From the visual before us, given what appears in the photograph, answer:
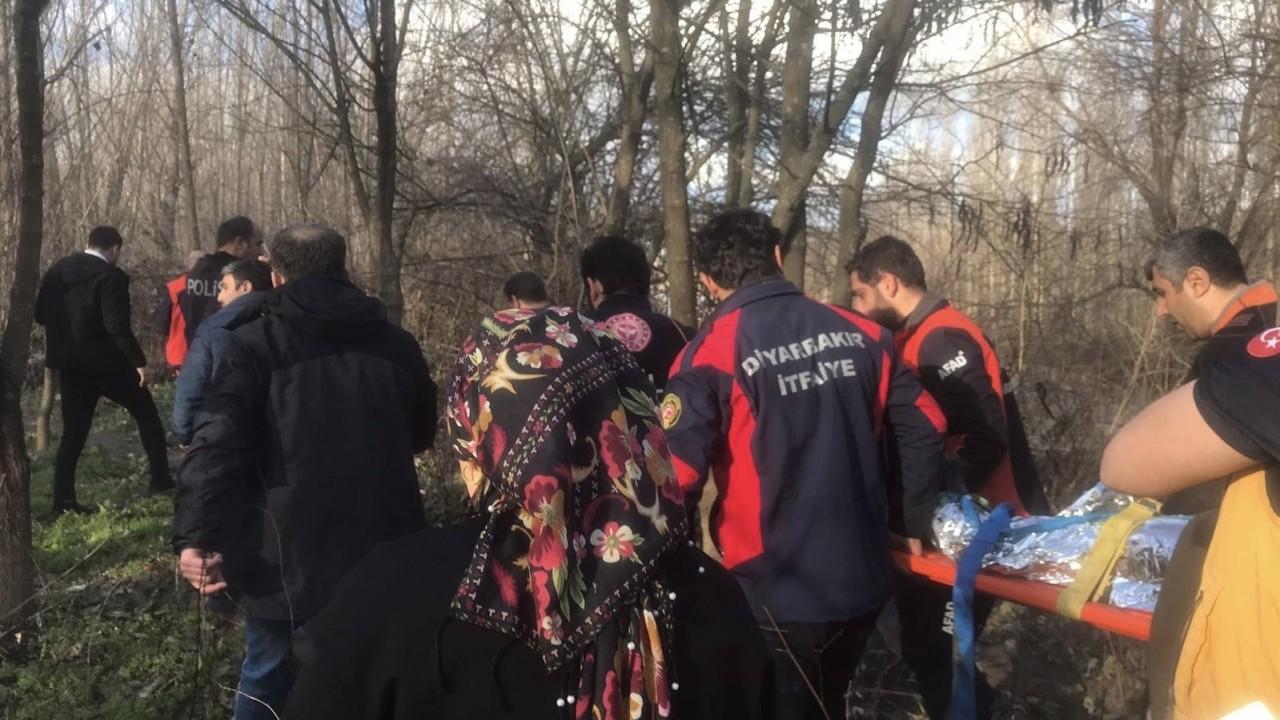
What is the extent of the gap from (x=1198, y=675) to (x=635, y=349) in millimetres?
2654

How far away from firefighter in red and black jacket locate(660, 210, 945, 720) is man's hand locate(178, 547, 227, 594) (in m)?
1.34

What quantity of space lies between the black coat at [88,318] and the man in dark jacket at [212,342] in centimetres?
240

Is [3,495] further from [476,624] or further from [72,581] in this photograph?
[476,624]

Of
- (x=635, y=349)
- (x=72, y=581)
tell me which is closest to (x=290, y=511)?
(x=635, y=349)

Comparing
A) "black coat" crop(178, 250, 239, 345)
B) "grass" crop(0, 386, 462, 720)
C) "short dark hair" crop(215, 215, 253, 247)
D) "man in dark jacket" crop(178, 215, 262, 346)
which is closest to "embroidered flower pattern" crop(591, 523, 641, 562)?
"grass" crop(0, 386, 462, 720)

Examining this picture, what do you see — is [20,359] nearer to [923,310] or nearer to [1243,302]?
[923,310]

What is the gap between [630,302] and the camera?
174 inches

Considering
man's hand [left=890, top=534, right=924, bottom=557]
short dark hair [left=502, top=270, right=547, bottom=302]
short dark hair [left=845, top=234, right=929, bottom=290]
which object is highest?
short dark hair [left=845, top=234, right=929, bottom=290]

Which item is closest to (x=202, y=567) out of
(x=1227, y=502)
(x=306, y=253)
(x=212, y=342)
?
(x=212, y=342)

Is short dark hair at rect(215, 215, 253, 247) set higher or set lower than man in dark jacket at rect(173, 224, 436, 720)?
higher

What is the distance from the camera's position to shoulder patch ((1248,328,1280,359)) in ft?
5.66

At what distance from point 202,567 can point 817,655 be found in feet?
5.76

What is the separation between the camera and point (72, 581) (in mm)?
5629

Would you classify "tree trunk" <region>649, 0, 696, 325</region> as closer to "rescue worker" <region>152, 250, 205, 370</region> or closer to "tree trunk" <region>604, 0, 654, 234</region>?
"tree trunk" <region>604, 0, 654, 234</region>
